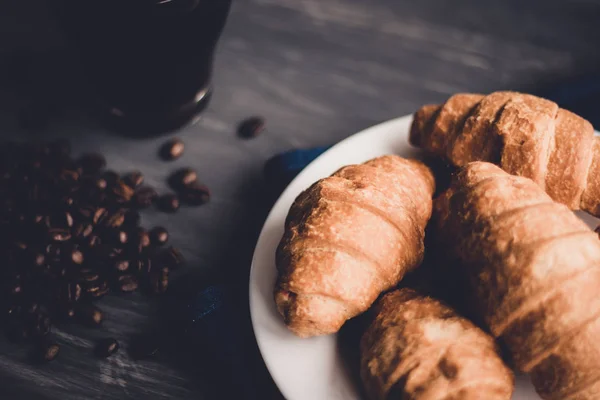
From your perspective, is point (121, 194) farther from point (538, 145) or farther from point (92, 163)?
point (538, 145)

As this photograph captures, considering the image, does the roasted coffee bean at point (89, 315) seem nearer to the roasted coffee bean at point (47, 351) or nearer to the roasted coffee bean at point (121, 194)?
the roasted coffee bean at point (47, 351)

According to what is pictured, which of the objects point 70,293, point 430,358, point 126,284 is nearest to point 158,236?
point 126,284

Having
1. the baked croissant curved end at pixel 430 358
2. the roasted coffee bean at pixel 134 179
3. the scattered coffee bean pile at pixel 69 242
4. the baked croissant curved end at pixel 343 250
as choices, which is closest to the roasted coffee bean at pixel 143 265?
the scattered coffee bean pile at pixel 69 242

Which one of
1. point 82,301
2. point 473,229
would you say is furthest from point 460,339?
point 82,301

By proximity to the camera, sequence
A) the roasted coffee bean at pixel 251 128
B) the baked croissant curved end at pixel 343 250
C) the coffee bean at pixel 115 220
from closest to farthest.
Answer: the baked croissant curved end at pixel 343 250
the coffee bean at pixel 115 220
the roasted coffee bean at pixel 251 128

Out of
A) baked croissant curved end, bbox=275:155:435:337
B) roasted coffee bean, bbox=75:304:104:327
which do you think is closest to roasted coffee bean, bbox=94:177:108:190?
roasted coffee bean, bbox=75:304:104:327

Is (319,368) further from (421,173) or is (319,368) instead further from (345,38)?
(345,38)
